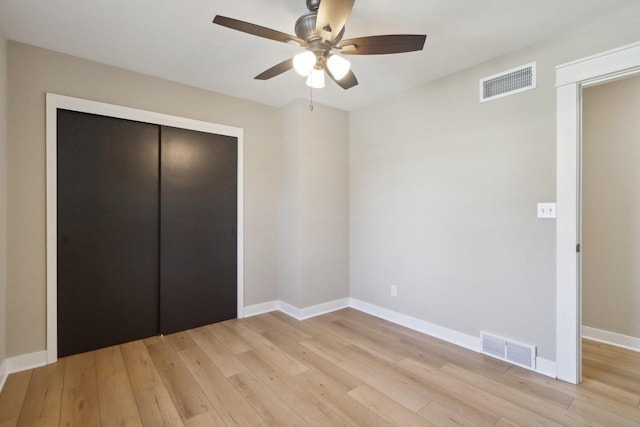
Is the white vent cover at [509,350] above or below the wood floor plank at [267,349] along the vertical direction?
above

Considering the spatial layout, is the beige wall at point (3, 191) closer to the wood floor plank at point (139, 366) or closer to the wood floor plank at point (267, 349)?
the wood floor plank at point (139, 366)

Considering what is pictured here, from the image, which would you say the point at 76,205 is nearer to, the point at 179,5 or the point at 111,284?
the point at 111,284

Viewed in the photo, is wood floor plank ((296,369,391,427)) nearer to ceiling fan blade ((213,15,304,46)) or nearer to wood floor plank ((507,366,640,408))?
wood floor plank ((507,366,640,408))

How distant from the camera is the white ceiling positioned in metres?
1.89

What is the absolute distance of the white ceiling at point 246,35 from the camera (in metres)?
1.89

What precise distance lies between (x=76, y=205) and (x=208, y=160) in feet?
3.97

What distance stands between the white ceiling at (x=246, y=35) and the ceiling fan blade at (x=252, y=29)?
1.03 feet

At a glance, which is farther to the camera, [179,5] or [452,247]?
[452,247]

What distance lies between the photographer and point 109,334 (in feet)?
8.87

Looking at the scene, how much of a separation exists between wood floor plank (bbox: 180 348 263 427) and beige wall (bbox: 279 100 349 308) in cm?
125

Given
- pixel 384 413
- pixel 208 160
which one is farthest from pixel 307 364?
pixel 208 160

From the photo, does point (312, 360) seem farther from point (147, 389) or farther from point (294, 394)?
point (147, 389)

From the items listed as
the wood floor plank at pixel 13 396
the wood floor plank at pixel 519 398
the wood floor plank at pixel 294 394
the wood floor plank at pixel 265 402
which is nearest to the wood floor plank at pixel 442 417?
the wood floor plank at pixel 519 398

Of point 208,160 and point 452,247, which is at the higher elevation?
Result: point 208,160
